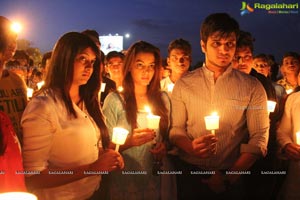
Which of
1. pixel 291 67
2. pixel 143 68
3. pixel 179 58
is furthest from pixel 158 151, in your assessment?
pixel 291 67

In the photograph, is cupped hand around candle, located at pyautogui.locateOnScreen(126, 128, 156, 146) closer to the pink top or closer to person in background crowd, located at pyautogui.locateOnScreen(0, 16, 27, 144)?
person in background crowd, located at pyautogui.locateOnScreen(0, 16, 27, 144)

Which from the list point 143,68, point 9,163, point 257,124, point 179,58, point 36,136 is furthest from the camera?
point 179,58

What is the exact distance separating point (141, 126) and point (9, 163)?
71.0 inches

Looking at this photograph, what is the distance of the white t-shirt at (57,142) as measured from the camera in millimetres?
2377

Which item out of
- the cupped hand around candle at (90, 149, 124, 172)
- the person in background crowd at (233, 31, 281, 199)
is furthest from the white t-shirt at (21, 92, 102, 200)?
the person in background crowd at (233, 31, 281, 199)

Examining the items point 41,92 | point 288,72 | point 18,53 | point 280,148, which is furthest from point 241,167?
point 18,53

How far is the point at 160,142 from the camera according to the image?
11.9 feet

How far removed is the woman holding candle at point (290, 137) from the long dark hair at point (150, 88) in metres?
1.23

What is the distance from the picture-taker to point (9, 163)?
195 centimetres

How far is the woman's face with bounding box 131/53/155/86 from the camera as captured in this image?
12.4 ft

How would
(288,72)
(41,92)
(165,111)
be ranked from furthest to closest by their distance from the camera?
(288,72)
(165,111)
(41,92)

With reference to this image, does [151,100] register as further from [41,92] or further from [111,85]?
[111,85]

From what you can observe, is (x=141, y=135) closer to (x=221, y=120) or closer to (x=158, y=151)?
(x=158, y=151)

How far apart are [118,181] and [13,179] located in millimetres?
1645
